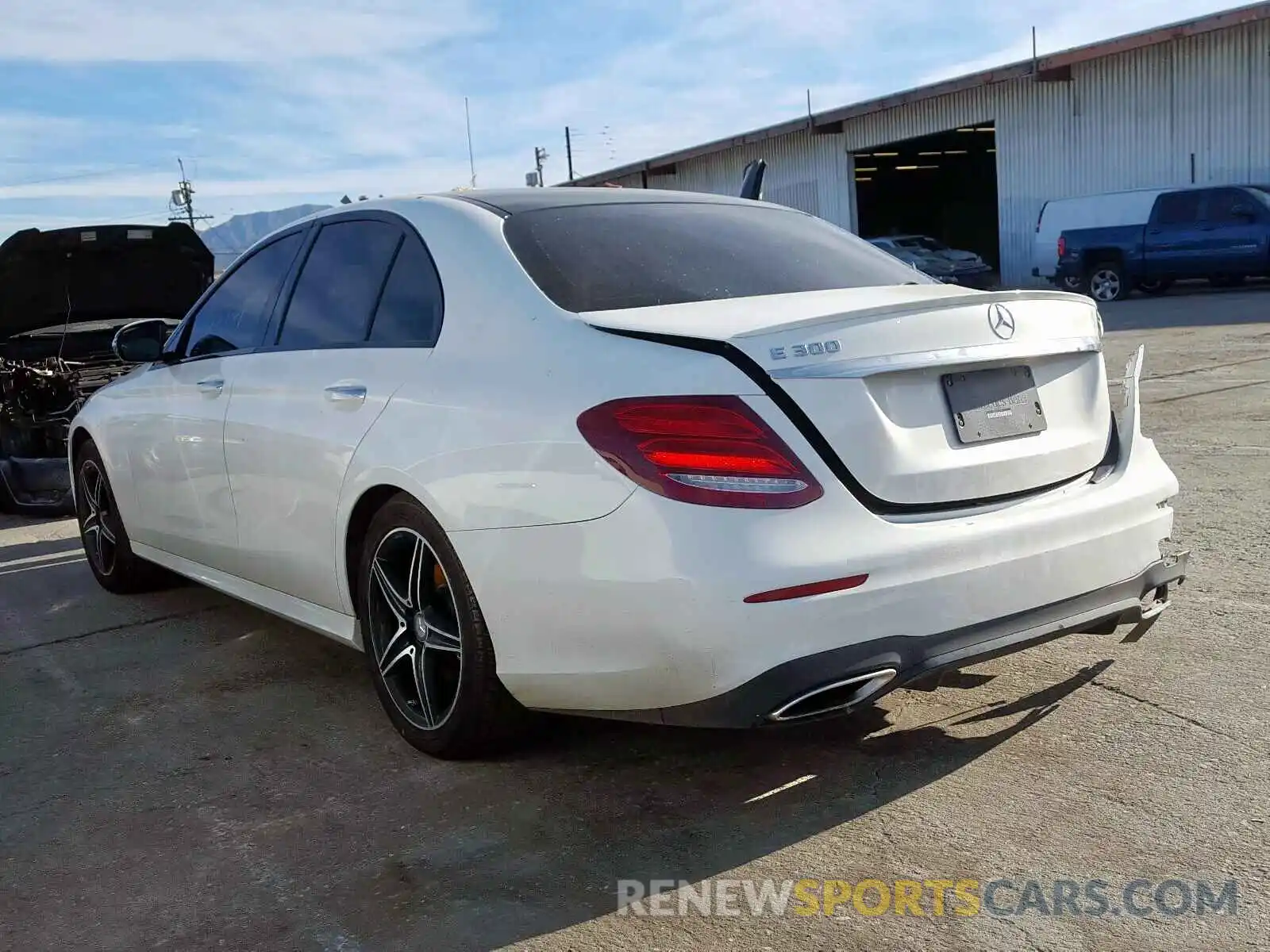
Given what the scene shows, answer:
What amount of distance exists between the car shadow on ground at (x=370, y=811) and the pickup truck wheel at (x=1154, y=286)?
20.4m

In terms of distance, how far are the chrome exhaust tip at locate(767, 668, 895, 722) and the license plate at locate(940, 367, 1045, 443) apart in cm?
61

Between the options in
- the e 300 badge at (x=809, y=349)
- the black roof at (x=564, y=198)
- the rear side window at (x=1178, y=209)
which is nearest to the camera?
the e 300 badge at (x=809, y=349)

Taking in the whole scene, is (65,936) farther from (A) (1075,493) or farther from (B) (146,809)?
(A) (1075,493)

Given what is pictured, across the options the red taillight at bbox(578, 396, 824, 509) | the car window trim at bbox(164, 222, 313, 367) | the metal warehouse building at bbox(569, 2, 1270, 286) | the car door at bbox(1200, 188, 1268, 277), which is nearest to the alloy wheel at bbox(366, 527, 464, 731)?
the red taillight at bbox(578, 396, 824, 509)

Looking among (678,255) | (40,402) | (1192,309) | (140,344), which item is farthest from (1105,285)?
(678,255)

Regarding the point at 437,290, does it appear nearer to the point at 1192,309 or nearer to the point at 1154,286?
the point at 1192,309

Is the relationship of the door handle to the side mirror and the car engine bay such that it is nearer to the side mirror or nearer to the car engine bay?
the side mirror

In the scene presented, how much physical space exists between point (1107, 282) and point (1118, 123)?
5335mm

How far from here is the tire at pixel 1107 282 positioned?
22.5m

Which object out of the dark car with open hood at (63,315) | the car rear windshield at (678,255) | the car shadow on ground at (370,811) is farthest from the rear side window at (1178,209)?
the car shadow on ground at (370,811)

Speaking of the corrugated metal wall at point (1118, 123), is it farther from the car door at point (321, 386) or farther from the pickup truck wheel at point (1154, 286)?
the car door at point (321, 386)

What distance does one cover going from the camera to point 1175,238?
21.7 meters

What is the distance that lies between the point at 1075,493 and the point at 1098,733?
0.67 meters

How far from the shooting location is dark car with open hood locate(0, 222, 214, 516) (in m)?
8.11
